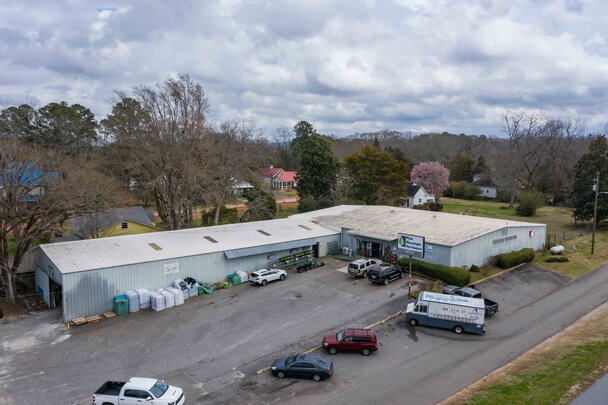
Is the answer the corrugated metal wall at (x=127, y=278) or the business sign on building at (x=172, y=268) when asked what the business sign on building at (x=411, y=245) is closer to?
the corrugated metal wall at (x=127, y=278)

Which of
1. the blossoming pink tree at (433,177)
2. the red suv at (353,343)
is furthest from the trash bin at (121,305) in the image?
the blossoming pink tree at (433,177)

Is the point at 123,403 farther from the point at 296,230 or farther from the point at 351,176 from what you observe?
the point at 351,176

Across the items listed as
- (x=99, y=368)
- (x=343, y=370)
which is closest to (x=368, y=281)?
(x=343, y=370)

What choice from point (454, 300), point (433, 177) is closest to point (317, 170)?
point (433, 177)

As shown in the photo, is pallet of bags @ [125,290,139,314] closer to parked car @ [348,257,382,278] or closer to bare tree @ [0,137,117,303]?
bare tree @ [0,137,117,303]

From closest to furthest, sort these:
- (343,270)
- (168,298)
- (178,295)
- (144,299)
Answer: (144,299) → (168,298) → (178,295) → (343,270)

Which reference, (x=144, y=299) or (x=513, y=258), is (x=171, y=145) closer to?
(x=144, y=299)
